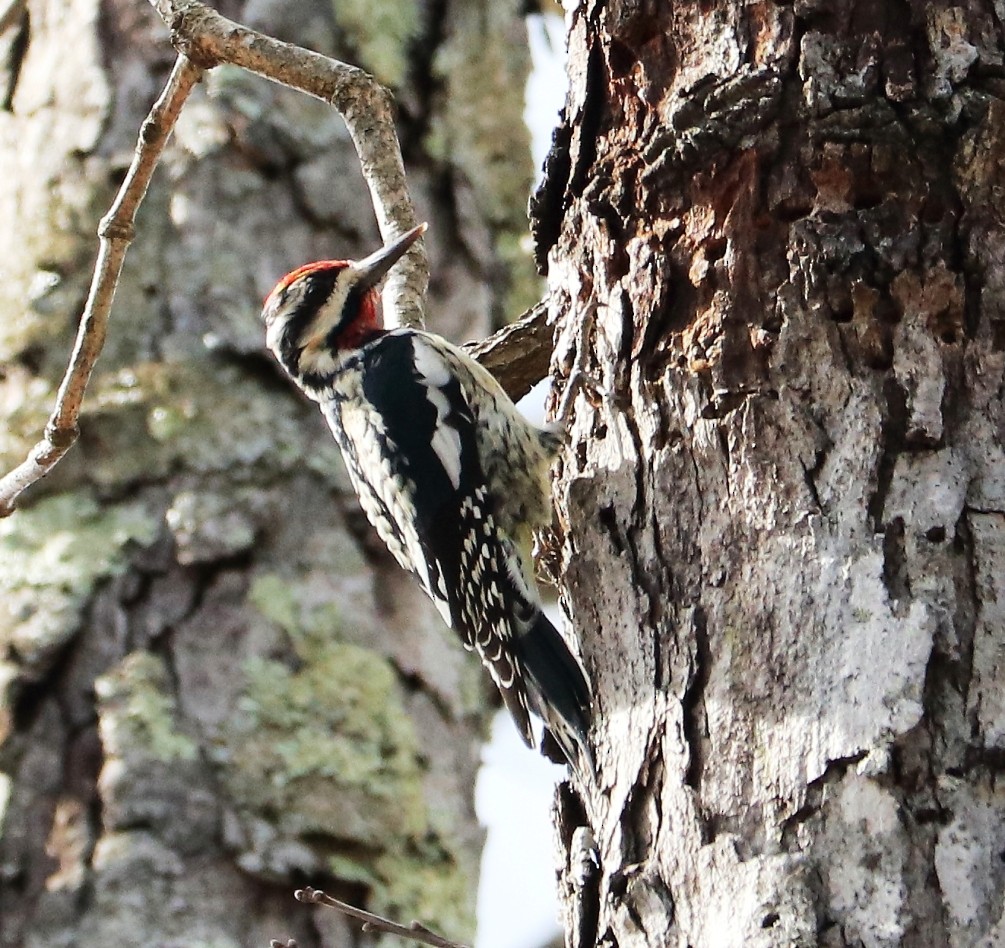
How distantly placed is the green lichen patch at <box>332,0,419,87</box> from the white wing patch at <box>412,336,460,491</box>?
1.13 m

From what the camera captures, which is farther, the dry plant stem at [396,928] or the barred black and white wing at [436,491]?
the barred black and white wing at [436,491]

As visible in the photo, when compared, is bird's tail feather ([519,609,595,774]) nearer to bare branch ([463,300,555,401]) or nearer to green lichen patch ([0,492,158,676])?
bare branch ([463,300,555,401])

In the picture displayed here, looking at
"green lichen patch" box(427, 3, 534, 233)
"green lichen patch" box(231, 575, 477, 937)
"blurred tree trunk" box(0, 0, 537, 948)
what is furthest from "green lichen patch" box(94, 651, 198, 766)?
"green lichen patch" box(427, 3, 534, 233)

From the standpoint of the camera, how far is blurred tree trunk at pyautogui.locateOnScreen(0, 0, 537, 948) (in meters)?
2.93

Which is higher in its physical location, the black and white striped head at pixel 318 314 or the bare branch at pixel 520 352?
the black and white striped head at pixel 318 314

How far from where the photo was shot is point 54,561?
314 cm

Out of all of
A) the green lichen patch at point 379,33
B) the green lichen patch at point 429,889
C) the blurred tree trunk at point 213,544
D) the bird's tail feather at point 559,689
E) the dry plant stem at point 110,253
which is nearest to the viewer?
the bird's tail feather at point 559,689

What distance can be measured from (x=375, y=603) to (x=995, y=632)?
1.87 meters

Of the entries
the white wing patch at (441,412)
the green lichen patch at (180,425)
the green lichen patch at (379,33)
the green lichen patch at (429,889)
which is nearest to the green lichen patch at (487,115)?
the green lichen patch at (379,33)

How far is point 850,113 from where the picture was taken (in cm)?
194

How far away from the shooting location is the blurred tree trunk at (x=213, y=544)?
9.61 ft

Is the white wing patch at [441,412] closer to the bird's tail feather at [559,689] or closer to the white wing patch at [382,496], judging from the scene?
the white wing patch at [382,496]

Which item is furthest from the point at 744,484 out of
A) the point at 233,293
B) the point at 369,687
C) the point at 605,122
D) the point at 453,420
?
the point at 233,293

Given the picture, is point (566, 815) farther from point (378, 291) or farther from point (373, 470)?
point (378, 291)
